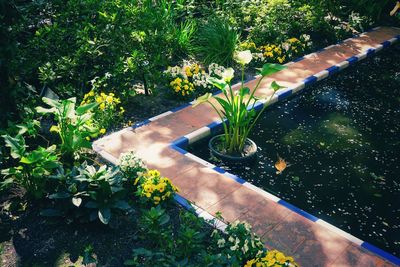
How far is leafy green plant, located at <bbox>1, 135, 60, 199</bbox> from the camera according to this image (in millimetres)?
3660

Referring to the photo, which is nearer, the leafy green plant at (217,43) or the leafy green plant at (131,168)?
the leafy green plant at (131,168)

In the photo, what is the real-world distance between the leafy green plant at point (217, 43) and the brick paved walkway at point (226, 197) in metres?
1.34

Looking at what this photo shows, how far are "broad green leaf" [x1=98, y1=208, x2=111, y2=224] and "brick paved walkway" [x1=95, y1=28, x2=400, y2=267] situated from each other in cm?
97

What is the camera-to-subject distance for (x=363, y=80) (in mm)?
7531

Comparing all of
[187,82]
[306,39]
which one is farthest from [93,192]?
[306,39]

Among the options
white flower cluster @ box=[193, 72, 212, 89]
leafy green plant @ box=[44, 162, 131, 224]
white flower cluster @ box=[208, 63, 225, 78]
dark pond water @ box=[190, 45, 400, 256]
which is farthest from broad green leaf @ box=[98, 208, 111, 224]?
white flower cluster @ box=[208, 63, 225, 78]

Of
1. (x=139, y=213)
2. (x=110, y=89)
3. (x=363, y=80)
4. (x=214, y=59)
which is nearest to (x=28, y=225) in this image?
(x=139, y=213)

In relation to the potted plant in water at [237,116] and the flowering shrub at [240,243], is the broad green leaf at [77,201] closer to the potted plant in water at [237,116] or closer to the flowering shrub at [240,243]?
the flowering shrub at [240,243]

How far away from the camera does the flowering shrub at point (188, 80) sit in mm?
6148

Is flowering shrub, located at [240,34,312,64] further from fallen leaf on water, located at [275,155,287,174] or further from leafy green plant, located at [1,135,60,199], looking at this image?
leafy green plant, located at [1,135,60,199]

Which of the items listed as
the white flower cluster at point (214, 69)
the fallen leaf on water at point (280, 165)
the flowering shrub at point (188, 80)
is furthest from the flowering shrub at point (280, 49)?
the fallen leaf on water at point (280, 165)

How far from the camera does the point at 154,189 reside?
3793 mm

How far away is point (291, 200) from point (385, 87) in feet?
13.4

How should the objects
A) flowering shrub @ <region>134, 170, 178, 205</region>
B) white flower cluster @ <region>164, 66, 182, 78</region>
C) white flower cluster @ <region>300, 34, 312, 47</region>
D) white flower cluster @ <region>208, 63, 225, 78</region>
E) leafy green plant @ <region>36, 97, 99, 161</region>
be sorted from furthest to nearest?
1. white flower cluster @ <region>300, 34, 312, 47</region>
2. white flower cluster @ <region>208, 63, 225, 78</region>
3. white flower cluster @ <region>164, 66, 182, 78</region>
4. leafy green plant @ <region>36, 97, 99, 161</region>
5. flowering shrub @ <region>134, 170, 178, 205</region>
